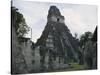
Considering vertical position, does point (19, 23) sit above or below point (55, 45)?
above

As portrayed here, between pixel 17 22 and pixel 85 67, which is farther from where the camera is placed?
pixel 85 67

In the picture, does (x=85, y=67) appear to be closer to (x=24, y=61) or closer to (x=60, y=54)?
(x=60, y=54)

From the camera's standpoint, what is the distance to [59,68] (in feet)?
8.40

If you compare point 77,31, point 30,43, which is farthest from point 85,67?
point 30,43

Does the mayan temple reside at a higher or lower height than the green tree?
lower

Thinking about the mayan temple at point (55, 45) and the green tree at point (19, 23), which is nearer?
the green tree at point (19, 23)

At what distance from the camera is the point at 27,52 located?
96.2 inches

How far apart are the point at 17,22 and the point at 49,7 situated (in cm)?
47

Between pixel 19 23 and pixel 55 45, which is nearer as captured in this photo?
pixel 19 23

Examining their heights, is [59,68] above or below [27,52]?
below

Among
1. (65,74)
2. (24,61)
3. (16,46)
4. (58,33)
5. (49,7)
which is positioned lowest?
(65,74)

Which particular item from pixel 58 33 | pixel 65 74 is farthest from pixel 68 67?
pixel 58 33

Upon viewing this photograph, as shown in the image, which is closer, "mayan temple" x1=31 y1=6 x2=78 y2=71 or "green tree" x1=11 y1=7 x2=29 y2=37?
"green tree" x1=11 y1=7 x2=29 y2=37

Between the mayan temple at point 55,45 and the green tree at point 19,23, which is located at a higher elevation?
the green tree at point 19,23
